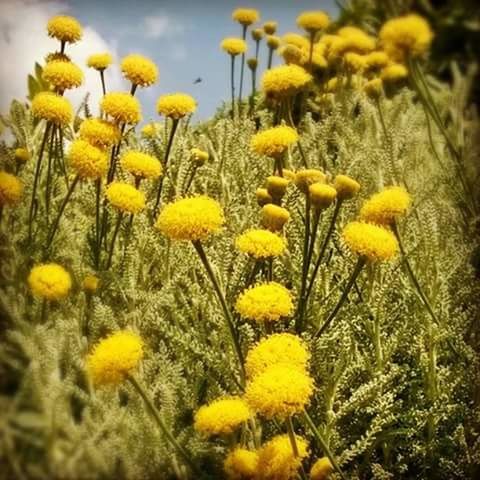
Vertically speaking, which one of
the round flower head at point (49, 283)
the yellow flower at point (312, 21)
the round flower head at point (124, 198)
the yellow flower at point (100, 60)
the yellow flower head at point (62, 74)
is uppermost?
the yellow flower at point (312, 21)

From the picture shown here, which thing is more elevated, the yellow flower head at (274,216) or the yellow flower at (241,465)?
the yellow flower head at (274,216)

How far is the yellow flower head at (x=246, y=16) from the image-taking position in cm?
115

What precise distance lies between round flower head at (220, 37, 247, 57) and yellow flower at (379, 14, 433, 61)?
0.48m

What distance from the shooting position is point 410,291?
1054 mm

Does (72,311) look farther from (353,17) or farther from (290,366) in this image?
(353,17)

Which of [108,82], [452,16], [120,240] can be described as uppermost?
[108,82]

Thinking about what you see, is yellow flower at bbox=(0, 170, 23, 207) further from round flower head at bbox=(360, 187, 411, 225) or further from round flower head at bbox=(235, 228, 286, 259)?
round flower head at bbox=(360, 187, 411, 225)

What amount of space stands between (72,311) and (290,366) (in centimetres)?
26

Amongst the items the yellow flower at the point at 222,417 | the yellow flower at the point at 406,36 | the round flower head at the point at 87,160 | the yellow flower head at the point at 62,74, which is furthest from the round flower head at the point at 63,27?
the yellow flower at the point at 222,417

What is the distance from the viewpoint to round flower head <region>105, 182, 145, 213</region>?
0.90 meters

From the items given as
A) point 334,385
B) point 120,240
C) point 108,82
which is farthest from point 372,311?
point 108,82

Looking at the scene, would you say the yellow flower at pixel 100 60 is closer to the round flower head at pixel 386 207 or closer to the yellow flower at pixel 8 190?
the yellow flower at pixel 8 190

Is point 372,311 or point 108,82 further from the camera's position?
point 108,82

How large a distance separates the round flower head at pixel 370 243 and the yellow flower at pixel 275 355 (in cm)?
14
